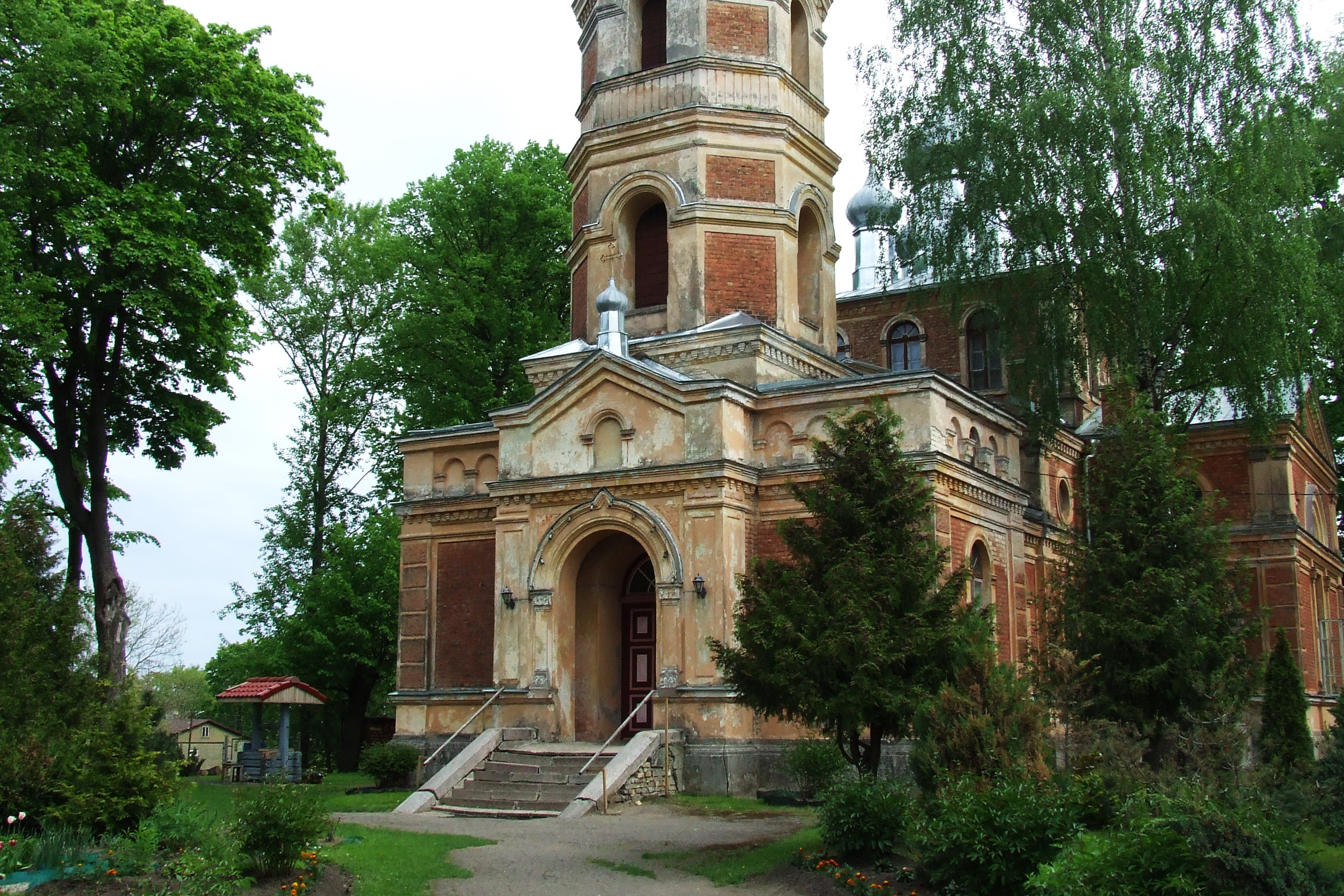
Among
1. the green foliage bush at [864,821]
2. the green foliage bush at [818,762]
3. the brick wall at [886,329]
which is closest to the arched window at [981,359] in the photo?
the brick wall at [886,329]

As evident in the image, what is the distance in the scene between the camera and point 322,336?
34.1 m

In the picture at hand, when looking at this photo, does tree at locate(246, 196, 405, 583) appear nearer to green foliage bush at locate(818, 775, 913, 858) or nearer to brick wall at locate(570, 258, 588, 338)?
brick wall at locate(570, 258, 588, 338)

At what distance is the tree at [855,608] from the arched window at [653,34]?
37.1 feet

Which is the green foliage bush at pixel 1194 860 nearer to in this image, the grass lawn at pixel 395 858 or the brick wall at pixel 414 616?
the grass lawn at pixel 395 858

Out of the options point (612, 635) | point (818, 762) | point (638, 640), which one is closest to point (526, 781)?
point (612, 635)

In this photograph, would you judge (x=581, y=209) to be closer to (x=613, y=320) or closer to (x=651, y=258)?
(x=651, y=258)

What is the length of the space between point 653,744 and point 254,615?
20.2 meters

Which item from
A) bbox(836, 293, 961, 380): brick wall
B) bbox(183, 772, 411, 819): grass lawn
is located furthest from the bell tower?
bbox(183, 772, 411, 819): grass lawn

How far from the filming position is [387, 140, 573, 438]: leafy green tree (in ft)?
99.9

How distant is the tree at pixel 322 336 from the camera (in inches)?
1314

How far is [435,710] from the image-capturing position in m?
22.1

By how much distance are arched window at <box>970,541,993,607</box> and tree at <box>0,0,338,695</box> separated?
41.8 feet

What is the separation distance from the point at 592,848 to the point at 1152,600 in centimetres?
706

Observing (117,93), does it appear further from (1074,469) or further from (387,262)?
(1074,469)
